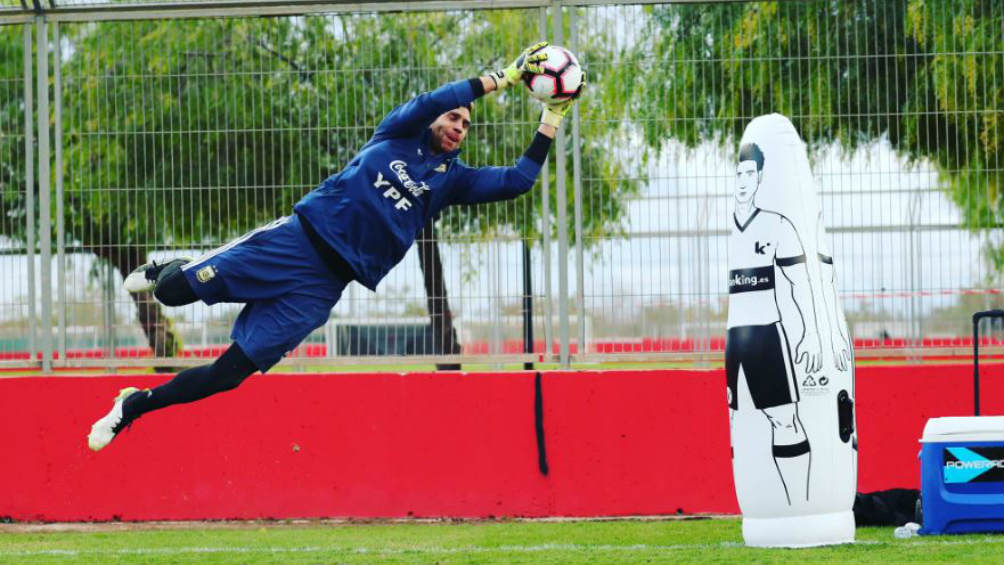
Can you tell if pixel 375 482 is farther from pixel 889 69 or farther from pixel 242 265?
pixel 889 69

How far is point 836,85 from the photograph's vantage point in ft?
35.0

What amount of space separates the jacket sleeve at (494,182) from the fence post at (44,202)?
4.41m

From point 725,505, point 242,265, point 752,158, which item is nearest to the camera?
point 242,265

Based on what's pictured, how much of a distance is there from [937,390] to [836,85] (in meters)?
2.33

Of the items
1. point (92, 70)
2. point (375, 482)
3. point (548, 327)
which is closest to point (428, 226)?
point (548, 327)

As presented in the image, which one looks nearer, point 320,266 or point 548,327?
point 320,266

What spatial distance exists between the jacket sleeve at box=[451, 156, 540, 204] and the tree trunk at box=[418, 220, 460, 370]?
9.27 ft

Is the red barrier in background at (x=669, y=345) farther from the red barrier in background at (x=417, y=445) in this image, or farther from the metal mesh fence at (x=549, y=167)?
the red barrier in background at (x=417, y=445)

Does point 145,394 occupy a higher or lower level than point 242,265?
lower

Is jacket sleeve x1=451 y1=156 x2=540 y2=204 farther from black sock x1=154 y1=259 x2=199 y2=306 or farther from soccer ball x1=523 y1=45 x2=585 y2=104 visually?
black sock x1=154 y1=259 x2=199 y2=306

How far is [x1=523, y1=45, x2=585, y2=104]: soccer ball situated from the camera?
7555 millimetres


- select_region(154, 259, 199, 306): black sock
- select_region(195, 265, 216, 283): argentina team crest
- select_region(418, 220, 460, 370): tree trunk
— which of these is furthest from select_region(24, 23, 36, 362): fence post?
select_region(195, 265, 216, 283): argentina team crest

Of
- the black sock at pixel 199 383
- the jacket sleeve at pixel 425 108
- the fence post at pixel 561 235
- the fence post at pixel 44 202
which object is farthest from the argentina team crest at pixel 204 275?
the fence post at pixel 44 202

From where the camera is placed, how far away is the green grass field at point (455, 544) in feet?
26.5
